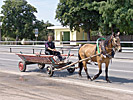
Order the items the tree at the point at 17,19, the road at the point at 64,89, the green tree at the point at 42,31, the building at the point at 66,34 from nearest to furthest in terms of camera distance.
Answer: the road at the point at 64,89
the building at the point at 66,34
the tree at the point at 17,19
the green tree at the point at 42,31

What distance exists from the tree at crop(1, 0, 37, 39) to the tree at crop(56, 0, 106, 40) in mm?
18652

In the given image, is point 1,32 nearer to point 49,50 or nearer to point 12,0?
point 12,0

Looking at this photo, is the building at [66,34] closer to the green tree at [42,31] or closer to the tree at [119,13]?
the green tree at [42,31]

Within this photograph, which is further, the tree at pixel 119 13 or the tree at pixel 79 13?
the tree at pixel 79 13

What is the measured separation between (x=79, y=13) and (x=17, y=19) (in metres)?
26.5

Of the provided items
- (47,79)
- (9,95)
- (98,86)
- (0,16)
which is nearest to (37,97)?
(9,95)

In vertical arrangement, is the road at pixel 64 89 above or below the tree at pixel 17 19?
below

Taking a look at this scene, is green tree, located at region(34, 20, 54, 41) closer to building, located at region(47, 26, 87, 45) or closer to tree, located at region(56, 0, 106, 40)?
building, located at region(47, 26, 87, 45)

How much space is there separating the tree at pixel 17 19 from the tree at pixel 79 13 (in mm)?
18652

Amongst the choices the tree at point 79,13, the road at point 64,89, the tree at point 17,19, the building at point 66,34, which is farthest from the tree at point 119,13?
the tree at point 17,19

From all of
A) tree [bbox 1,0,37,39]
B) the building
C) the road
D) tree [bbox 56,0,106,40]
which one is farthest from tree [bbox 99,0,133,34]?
tree [bbox 1,0,37,39]

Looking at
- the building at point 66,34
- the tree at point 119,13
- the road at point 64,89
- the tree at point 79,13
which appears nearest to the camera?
the road at point 64,89

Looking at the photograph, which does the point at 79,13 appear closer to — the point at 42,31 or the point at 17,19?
the point at 17,19

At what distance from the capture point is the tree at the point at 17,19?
60594 millimetres
